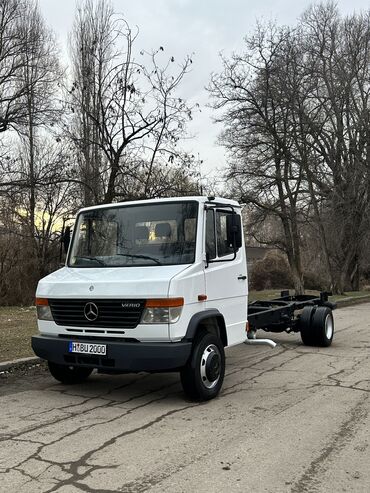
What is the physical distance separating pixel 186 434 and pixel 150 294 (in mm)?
1554

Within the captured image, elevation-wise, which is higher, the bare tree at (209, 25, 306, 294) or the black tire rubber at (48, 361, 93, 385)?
the bare tree at (209, 25, 306, 294)

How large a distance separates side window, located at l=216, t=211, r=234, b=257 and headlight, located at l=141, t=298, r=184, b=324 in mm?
1126

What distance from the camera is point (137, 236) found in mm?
6547

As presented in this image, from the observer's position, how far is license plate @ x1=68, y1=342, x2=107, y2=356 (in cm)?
588

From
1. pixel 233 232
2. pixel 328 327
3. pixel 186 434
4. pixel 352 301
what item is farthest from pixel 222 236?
pixel 352 301

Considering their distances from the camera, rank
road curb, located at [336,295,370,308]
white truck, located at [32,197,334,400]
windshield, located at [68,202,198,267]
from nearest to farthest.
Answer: white truck, located at [32,197,334,400] < windshield, located at [68,202,198,267] < road curb, located at [336,295,370,308]

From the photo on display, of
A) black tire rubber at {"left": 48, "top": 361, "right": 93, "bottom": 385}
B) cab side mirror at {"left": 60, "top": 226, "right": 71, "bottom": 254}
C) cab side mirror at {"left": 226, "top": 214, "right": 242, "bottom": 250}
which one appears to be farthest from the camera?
cab side mirror at {"left": 60, "top": 226, "right": 71, "bottom": 254}

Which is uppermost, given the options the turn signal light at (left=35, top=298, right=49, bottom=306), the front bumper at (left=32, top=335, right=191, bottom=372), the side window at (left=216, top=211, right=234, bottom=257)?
the side window at (left=216, top=211, right=234, bottom=257)

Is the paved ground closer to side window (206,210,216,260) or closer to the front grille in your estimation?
the front grille

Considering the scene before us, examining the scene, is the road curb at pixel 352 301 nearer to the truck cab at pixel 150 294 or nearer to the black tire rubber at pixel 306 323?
the black tire rubber at pixel 306 323

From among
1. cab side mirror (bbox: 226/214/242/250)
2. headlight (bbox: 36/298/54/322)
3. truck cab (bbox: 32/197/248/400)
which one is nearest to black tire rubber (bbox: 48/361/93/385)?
truck cab (bbox: 32/197/248/400)

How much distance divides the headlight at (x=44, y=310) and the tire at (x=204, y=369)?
1858mm

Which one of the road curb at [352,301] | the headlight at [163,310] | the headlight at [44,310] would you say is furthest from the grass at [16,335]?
the road curb at [352,301]

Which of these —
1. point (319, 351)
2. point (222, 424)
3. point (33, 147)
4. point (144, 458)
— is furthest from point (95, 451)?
point (33, 147)
